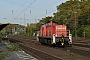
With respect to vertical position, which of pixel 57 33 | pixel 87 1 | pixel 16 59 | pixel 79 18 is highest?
pixel 87 1

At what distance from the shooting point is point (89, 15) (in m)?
71.6

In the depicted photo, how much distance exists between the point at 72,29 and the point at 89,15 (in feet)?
24.5

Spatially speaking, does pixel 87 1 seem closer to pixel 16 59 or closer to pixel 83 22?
pixel 83 22

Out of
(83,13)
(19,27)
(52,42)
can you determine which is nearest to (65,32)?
(52,42)

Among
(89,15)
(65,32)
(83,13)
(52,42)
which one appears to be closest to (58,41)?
(52,42)

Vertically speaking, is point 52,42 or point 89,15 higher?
point 89,15

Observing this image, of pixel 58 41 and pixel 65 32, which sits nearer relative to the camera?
pixel 58 41

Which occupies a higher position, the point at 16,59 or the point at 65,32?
the point at 65,32

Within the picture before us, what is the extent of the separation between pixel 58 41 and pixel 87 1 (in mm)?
61870

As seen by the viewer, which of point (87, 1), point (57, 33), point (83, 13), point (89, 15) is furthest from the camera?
point (87, 1)

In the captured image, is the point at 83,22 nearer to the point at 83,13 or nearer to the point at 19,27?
the point at 83,13

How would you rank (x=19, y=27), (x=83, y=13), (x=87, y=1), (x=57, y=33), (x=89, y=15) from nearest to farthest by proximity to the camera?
(x=57, y=33), (x=89, y=15), (x=83, y=13), (x=87, y=1), (x=19, y=27)

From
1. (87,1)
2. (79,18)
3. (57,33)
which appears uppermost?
(87,1)

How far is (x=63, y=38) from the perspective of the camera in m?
26.7
